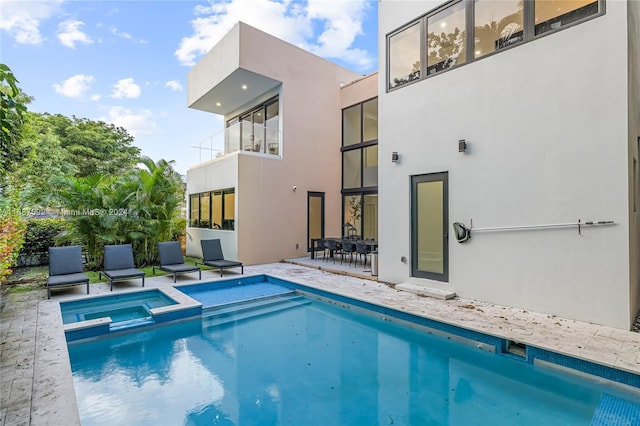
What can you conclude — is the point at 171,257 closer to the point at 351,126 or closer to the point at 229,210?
the point at 229,210

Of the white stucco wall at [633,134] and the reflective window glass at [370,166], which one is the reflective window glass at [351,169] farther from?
the white stucco wall at [633,134]

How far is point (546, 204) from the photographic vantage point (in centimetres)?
565

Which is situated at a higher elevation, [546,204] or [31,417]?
[546,204]

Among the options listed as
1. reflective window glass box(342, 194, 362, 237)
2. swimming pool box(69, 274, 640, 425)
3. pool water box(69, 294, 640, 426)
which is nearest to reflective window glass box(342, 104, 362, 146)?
reflective window glass box(342, 194, 362, 237)

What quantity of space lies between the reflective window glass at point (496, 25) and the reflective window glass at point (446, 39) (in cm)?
30

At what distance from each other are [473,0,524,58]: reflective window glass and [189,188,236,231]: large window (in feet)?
26.7

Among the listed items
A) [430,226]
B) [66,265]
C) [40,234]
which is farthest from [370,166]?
[40,234]

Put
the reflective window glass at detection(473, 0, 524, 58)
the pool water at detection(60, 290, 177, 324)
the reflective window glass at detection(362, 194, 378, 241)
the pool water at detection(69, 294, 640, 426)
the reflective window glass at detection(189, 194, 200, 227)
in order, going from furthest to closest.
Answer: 1. the reflective window glass at detection(189, 194, 200, 227)
2. the reflective window glass at detection(362, 194, 378, 241)
3. the pool water at detection(60, 290, 177, 324)
4. the reflective window glass at detection(473, 0, 524, 58)
5. the pool water at detection(69, 294, 640, 426)

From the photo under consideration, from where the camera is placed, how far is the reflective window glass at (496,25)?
6.07 meters

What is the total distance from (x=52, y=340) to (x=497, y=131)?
7991 mm

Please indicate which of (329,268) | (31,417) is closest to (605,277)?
(329,268)

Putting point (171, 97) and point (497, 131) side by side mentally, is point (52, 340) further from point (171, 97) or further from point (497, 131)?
point (171, 97)

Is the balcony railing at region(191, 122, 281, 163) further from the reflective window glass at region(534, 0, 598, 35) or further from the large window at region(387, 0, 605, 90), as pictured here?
the reflective window glass at region(534, 0, 598, 35)

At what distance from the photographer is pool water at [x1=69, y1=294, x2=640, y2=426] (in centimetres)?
340
